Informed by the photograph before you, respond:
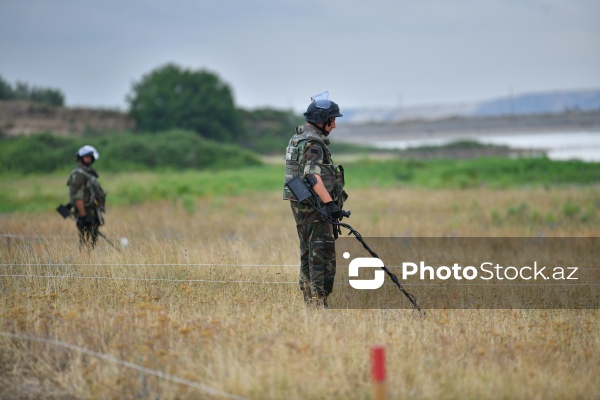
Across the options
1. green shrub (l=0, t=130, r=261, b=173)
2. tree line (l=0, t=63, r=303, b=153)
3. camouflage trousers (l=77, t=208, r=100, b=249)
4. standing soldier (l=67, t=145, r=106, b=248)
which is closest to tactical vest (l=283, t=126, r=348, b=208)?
camouflage trousers (l=77, t=208, r=100, b=249)

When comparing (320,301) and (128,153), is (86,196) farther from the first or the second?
(128,153)

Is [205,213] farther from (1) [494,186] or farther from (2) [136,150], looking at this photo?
(2) [136,150]

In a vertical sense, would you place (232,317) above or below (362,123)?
below

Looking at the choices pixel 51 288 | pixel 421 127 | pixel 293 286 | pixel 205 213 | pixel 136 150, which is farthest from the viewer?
pixel 421 127

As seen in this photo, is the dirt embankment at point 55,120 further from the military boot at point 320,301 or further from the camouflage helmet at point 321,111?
the military boot at point 320,301

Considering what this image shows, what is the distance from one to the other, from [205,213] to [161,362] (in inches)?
717

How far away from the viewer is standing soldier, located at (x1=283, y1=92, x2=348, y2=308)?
933 cm

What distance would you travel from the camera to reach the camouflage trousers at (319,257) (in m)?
9.46

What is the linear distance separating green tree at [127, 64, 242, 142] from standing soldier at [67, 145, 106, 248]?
50092mm

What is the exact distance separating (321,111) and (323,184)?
0.79 meters

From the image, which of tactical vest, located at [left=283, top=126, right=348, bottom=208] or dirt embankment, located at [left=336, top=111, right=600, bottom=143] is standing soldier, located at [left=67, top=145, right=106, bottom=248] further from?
dirt embankment, located at [left=336, top=111, right=600, bottom=143]

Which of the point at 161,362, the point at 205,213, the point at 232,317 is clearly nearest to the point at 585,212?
the point at 205,213

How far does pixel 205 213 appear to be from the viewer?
2538cm

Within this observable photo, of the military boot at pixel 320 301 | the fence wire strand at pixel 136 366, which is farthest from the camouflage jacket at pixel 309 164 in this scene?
the fence wire strand at pixel 136 366
